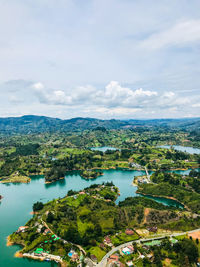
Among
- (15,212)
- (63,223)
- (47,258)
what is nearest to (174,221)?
(63,223)

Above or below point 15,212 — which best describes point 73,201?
above

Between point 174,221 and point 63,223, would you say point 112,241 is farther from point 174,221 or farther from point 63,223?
point 174,221

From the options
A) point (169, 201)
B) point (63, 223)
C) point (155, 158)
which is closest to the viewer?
point (63, 223)

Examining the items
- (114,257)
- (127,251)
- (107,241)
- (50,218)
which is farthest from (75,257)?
(50,218)

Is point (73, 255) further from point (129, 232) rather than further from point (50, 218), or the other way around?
point (129, 232)

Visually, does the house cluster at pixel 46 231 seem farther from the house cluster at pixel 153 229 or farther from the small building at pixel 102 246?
the house cluster at pixel 153 229
